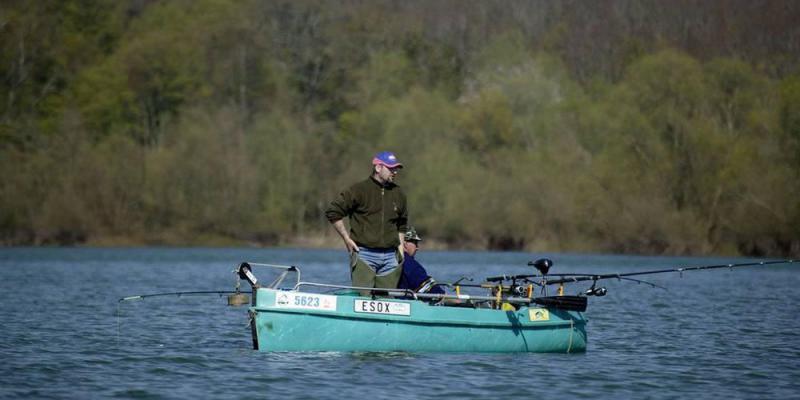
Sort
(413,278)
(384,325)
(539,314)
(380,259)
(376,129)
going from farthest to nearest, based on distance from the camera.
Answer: (376,129) < (539,314) < (413,278) < (380,259) < (384,325)

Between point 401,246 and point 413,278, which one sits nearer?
point 401,246

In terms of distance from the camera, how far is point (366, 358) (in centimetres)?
1600

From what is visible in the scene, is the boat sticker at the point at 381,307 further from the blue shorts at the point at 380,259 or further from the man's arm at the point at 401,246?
the man's arm at the point at 401,246

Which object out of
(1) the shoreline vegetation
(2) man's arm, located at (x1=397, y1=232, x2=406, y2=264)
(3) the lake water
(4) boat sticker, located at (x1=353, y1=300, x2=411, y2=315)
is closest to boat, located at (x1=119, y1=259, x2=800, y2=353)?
(4) boat sticker, located at (x1=353, y1=300, x2=411, y2=315)

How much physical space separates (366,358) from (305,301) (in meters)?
1.00

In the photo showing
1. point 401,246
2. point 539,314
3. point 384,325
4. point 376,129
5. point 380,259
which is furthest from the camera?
point 376,129

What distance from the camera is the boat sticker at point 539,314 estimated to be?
17188mm

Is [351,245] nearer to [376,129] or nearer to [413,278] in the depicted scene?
[413,278]

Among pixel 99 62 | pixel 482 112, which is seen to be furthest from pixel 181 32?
pixel 482 112

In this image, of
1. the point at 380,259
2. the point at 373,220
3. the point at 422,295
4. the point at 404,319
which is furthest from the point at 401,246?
the point at 404,319

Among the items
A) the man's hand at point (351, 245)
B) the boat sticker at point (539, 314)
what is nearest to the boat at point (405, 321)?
the boat sticker at point (539, 314)

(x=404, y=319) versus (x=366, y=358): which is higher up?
(x=404, y=319)

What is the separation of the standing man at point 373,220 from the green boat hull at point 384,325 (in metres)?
0.44

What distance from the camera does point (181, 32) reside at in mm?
77938
